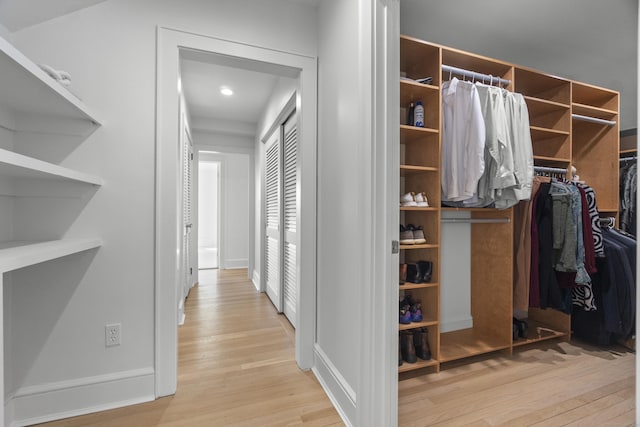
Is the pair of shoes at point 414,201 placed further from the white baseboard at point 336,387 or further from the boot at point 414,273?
the white baseboard at point 336,387

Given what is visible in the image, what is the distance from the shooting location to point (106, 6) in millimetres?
1525

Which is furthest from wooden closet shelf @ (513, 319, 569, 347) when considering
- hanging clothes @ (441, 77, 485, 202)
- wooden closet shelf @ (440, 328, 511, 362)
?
hanging clothes @ (441, 77, 485, 202)

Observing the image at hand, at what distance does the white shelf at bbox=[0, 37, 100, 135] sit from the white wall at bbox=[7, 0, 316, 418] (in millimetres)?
121

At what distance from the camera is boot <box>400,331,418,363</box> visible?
1.86 metres

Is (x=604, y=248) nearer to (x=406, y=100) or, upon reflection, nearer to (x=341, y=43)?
(x=406, y=100)

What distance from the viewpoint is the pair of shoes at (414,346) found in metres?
1.87

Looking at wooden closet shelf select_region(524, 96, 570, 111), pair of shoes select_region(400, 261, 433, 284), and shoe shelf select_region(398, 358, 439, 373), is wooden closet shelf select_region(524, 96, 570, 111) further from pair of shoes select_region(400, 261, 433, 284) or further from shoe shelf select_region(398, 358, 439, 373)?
shoe shelf select_region(398, 358, 439, 373)

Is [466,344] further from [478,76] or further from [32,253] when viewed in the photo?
[32,253]

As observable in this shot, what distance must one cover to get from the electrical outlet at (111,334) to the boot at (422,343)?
178 cm

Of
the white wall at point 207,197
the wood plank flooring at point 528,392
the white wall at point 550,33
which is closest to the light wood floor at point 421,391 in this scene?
the wood plank flooring at point 528,392

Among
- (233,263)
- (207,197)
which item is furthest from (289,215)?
(207,197)

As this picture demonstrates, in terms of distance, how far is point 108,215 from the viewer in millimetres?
1533

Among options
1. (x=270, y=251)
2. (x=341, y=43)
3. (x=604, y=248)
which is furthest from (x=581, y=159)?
(x=270, y=251)

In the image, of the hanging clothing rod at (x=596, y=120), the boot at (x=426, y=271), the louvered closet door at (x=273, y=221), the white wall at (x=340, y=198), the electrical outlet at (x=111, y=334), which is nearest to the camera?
the white wall at (x=340, y=198)
